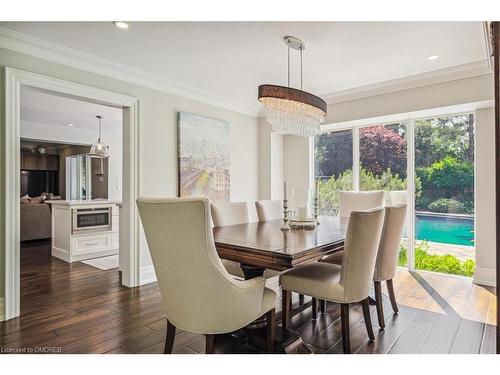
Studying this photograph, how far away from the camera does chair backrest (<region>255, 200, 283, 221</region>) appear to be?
10.9 ft

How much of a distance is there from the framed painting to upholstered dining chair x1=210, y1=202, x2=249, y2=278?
3.84 ft

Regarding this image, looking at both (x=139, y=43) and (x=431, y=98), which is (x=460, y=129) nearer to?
(x=431, y=98)

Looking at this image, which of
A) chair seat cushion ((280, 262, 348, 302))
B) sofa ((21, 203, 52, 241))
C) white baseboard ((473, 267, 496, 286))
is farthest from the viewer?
sofa ((21, 203, 52, 241))

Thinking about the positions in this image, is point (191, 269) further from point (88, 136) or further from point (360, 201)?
point (88, 136)

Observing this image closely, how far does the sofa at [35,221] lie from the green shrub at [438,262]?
648cm

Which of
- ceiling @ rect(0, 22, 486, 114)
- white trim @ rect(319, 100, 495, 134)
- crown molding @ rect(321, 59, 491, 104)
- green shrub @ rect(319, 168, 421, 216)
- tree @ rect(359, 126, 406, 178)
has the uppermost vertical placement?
ceiling @ rect(0, 22, 486, 114)

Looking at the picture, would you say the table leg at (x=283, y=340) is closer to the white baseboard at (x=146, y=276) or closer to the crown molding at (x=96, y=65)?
the white baseboard at (x=146, y=276)

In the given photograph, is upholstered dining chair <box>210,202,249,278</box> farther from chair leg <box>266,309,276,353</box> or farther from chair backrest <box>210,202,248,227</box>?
chair leg <box>266,309,276,353</box>

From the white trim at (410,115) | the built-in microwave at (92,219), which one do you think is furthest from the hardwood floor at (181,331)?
the white trim at (410,115)

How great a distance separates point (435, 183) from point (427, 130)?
2.39ft

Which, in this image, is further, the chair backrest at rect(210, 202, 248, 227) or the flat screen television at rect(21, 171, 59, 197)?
the flat screen television at rect(21, 171, 59, 197)

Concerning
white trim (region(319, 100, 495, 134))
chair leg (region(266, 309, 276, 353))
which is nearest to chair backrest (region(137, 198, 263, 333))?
chair leg (region(266, 309, 276, 353))

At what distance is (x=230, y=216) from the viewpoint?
302 cm
